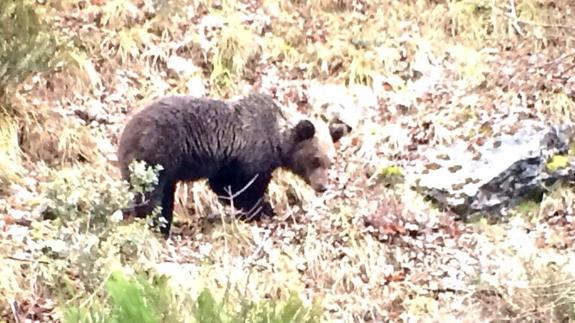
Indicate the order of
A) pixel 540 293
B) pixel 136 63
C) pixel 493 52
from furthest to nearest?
pixel 493 52
pixel 136 63
pixel 540 293

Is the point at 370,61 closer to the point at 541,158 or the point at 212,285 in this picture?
the point at 541,158

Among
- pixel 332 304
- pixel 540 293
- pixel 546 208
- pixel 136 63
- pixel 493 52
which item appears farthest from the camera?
pixel 493 52

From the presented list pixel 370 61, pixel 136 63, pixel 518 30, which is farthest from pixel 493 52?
pixel 136 63

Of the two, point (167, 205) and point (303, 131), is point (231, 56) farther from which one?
point (167, 205)

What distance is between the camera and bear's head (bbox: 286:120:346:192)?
8.01m

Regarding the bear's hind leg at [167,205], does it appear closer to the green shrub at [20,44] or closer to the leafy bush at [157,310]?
the green shrub at [20,44]

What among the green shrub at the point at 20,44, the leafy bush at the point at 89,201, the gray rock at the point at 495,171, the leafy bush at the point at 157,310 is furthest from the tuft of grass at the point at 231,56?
the leafy bush at the point at 157,310

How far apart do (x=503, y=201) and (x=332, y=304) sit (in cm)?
231

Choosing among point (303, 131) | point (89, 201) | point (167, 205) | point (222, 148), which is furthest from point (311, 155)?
point (89, 201)

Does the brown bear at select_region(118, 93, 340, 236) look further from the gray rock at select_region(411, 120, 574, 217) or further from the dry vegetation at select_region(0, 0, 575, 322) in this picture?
the gray rock at select_region(411, 120, 574, 217)

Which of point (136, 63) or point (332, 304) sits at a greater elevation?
point (136, 63)

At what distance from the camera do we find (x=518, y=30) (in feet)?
35.6

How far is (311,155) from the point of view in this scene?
8156 mm

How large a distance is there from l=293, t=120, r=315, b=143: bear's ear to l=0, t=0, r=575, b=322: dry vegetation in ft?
2.02
